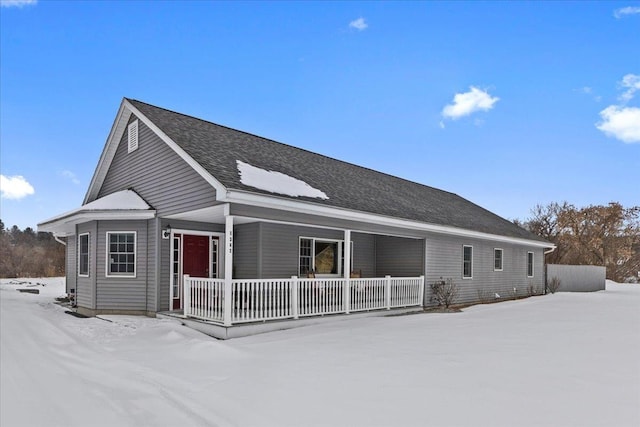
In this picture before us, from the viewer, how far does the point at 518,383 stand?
5.31 m

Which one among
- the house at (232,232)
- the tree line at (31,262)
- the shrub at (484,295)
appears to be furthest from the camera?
the tree line at (31,262)

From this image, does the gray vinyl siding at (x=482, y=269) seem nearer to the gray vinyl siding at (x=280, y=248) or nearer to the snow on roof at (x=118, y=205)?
the gray vinyl siding at (x=280, y=248)

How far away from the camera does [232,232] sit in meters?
9.88

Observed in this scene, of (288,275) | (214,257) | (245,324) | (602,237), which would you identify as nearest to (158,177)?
(214,257)

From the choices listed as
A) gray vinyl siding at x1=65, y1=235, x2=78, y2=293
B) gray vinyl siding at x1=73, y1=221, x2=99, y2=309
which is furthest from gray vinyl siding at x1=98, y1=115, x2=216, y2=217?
gray vinyl siding at x1=65, y1=235, x2=78, y2=293

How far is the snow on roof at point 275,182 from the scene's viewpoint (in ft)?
31.1

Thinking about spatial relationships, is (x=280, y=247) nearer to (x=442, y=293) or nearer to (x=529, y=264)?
(x=442, y=293)

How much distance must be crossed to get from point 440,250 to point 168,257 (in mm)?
9426

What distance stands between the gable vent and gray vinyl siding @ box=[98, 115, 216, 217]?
0.15m

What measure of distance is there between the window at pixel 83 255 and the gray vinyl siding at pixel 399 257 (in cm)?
988

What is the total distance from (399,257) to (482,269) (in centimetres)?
487

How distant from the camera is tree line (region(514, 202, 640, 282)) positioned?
3425 cm

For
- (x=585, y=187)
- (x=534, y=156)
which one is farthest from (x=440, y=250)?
(x=585, y=187)

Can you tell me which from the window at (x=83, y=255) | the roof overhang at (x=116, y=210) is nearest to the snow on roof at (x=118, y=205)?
the roof overhang at (x=116, y=210)
